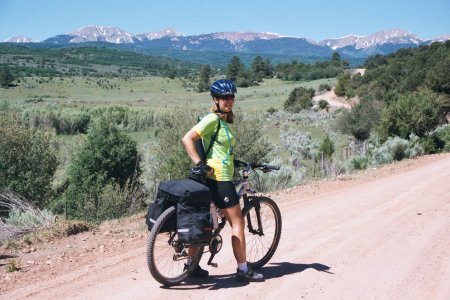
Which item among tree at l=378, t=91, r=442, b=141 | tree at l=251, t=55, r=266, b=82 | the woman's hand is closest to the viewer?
the woman's hand

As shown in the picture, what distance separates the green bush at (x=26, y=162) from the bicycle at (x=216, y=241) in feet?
53.7

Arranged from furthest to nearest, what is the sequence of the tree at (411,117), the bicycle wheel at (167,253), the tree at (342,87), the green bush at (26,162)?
the tree at (342,87)
the green bush at (26,162)
the tree at (411,117)
the bicycle wheel at (167,253)

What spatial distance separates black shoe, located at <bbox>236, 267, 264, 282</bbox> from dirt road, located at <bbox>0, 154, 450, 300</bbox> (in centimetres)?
7

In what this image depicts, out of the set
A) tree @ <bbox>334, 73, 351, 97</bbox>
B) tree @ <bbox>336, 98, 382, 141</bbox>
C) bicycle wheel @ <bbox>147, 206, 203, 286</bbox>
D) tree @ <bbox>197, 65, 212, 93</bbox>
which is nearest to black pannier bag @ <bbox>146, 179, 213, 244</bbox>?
bicycle wheel @ <bbox>147, 206, 203, 286</bbox>

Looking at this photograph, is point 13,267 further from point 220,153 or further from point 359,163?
point 359,163

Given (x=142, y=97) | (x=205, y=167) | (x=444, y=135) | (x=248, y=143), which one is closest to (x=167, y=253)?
(x=205, y=167)

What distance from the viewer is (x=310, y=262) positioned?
5812mm

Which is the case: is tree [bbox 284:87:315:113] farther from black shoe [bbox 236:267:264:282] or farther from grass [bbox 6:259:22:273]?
black shoe [bbox 236:267:264:282]

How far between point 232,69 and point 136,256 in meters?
110

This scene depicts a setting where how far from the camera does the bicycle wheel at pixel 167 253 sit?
475cm

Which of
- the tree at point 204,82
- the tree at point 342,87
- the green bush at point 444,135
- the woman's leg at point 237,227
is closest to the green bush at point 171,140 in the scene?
the green bush at point 444,135

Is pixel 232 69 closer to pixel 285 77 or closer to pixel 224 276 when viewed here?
pixel 285 77

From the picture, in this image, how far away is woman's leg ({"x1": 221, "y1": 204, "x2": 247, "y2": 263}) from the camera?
4.89 metres

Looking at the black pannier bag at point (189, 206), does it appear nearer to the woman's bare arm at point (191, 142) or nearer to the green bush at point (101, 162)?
the woman's bare arm at point (191, 142)
